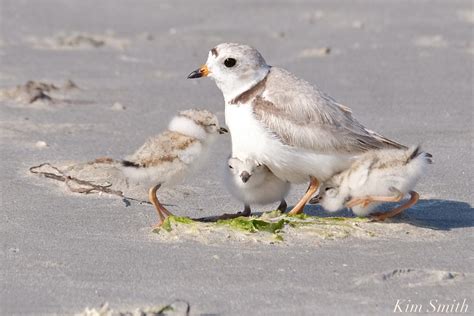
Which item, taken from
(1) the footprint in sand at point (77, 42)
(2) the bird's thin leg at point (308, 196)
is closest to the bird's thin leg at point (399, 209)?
(2) the bird's thin leg at point (308, 196)

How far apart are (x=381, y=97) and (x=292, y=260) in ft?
12.1

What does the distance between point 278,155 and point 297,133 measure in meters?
0.15

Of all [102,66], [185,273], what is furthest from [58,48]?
[185,273]

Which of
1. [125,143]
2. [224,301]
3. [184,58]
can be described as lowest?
[224,301]

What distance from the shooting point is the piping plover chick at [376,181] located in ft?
16.9

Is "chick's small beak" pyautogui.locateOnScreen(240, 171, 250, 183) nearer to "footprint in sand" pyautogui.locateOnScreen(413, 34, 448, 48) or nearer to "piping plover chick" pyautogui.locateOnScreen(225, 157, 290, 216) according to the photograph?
"piping plover chick" pyautogui.locateOnScreen(225, 157, 290, 216)

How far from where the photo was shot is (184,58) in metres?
9.59

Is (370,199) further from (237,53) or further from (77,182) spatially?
(77,182)

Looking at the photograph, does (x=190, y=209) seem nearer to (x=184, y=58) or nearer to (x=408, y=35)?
(x=184, y=58)

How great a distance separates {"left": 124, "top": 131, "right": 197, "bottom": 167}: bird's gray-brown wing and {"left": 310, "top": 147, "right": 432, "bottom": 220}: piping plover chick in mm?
753

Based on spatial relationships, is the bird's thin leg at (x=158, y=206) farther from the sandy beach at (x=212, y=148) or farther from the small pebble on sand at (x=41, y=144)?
the small pebble on sand at (x=41, y=144)

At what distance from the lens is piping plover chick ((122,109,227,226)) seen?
5.18 m

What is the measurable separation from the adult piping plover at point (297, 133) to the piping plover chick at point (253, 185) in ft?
0.22

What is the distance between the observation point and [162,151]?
17.0 feet
